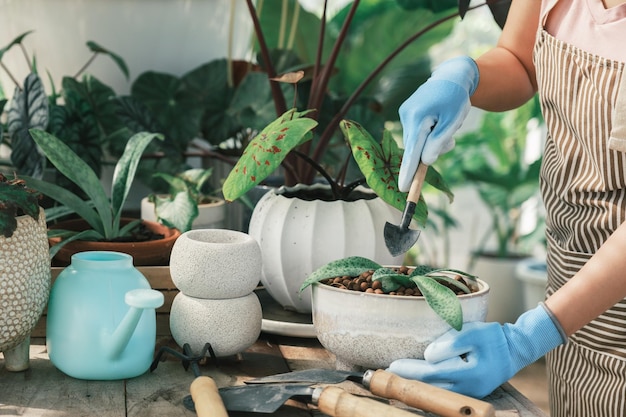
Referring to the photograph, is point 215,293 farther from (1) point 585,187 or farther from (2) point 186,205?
(1) point 585,187

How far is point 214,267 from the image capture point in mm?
983

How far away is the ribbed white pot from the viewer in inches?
46.3

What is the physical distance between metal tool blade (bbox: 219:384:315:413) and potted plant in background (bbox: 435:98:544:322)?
9.90ft

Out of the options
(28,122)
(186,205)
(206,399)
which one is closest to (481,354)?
(206,399)

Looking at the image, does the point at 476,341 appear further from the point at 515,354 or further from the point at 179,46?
the point at 179,46

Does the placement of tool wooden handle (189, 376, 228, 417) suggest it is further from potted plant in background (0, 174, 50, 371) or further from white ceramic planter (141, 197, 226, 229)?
white ceramic planter (141, 197, 226, 229)

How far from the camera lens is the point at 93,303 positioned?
3.08ft

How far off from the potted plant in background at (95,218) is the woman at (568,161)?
0.37 metres

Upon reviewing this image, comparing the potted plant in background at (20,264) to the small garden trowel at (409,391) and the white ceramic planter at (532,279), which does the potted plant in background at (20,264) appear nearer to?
the small garden trowel at (409,391)

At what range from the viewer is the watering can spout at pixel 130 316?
90cm

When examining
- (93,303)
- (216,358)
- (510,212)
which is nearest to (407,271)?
(216,358)

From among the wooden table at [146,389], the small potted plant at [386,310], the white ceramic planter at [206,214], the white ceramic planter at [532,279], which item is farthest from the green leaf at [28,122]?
the white ceramic planter at [532,279]

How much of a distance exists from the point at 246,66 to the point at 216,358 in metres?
1.01

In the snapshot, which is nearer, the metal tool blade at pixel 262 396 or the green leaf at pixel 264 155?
the metal tool blade at pixel 262 396
